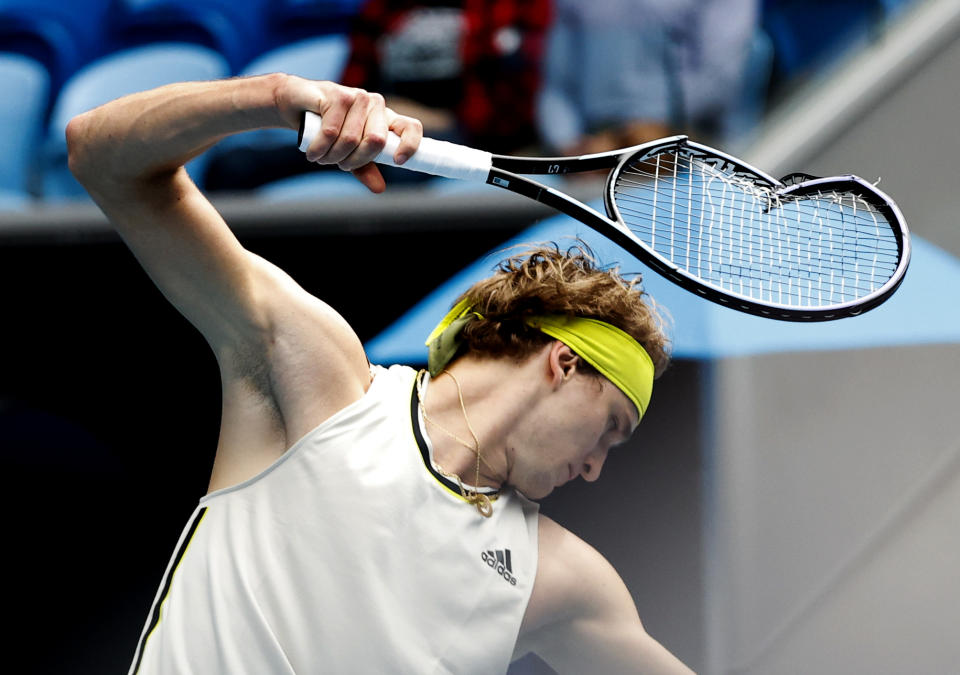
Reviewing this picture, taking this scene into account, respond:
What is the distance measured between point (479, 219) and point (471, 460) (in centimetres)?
69

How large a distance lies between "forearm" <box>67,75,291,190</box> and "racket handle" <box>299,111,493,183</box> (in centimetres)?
3

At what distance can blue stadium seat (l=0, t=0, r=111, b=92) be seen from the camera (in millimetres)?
2420

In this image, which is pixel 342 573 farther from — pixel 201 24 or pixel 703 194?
pixel 201 24

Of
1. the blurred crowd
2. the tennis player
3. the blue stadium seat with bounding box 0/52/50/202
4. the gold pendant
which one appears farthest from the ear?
the blue stadium seat with bounding box 0/52/50/202

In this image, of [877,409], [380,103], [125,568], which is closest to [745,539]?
[877,409]

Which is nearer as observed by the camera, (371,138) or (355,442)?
(371,138)

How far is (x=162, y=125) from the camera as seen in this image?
0.89 metres

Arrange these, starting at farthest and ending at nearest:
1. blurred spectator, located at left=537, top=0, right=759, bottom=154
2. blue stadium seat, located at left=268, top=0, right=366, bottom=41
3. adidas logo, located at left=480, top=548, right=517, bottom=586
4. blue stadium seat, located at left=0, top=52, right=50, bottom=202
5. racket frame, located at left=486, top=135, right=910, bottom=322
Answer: blue stadium seat, located at left=268, top=0, right=366, bottom=41
blue stadium seat, located at left=0, top=52, right=50, bottom=202
blurred spectator, located at left=537, top=0, right=759, bottom=154
adidas logo, located at left=480, top=548, right=517, bottom=586
racket frame, located at left=486, top=135, right=910, bottom=322

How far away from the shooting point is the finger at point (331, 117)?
0.82 meters

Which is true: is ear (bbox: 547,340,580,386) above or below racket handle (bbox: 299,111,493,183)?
below

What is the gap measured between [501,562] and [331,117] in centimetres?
46

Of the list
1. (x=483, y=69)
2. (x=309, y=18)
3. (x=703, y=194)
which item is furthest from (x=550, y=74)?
(x=703, y=194)

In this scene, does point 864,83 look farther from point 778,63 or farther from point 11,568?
point 11,568

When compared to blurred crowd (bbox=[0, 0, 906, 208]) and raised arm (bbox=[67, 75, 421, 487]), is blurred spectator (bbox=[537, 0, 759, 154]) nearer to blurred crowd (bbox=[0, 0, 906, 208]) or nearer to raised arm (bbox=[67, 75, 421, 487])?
blurred crowd (bbox=[0, 0, 906, 208])
